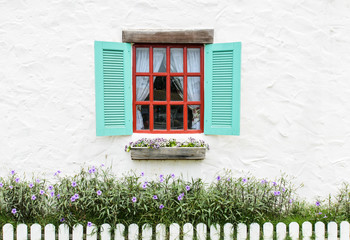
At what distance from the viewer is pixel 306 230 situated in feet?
12.4

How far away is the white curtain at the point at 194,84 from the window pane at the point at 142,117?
0.65 meters

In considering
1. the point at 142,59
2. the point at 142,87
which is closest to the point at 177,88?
the point at 142,87

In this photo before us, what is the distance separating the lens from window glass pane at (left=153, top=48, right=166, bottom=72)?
15.6 ft

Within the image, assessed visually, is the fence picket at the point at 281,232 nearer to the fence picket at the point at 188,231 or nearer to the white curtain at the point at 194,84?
the fence picket at the point at 188,231

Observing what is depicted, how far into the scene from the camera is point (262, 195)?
4.21 meters

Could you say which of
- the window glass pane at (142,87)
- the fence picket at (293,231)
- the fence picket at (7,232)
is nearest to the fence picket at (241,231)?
the fence picket at (293,231)

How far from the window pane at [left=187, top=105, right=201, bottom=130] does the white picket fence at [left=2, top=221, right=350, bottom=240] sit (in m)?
1.57

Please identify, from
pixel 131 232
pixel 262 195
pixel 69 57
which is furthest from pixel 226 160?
pixel 69 57

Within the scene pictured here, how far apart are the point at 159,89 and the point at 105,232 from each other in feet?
6.92

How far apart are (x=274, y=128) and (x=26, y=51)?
3.66 metres

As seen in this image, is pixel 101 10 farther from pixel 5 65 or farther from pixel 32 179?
pixel 32 179

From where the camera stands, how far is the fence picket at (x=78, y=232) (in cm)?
370

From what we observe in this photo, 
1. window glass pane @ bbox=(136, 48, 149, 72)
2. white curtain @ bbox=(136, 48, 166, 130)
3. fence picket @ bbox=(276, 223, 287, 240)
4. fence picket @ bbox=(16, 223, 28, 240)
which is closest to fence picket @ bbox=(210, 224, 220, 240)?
fence picket @ bbox=(276, 223, 287, 240)

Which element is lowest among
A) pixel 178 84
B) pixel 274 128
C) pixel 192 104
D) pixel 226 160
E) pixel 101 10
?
pixel 226 160
